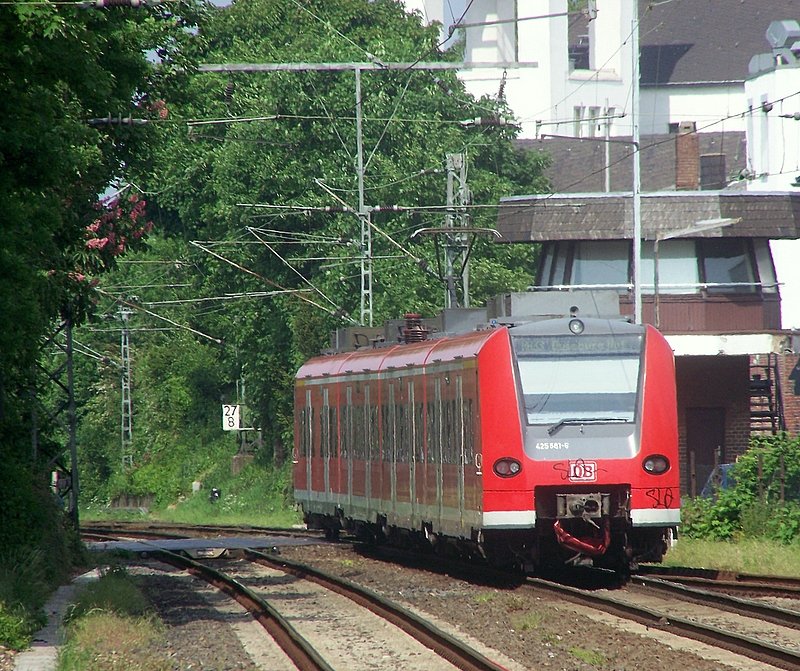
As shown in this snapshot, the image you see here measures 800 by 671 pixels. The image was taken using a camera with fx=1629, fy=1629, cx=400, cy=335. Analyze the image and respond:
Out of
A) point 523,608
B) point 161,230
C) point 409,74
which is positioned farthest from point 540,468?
point 161,230

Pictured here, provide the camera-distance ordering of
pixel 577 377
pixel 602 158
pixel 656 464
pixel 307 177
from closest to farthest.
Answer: pixel 656 464 < pixel 577 377 < pixel 307 177 < pixel 602 158

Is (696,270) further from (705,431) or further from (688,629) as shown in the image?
(688,629)

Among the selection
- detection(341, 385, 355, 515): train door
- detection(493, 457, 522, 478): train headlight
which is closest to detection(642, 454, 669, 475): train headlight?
detection(493, 457, 522, 478): train headlight

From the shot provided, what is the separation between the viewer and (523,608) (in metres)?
16.4

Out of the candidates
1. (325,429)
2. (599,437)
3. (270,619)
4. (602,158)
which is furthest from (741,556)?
(602,158)

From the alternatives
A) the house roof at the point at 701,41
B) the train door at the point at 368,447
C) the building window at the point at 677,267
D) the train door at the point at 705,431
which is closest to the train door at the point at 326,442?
the train door at the point at 368,447

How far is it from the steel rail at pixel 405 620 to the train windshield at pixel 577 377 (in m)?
2.84

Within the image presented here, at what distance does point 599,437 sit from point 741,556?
4.80m

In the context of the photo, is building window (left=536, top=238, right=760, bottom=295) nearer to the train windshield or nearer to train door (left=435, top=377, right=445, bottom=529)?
train door (left=435, top=377, right=445, bottom=529)

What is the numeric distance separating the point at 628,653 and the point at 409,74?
42.9 metres

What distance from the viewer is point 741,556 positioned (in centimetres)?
2211

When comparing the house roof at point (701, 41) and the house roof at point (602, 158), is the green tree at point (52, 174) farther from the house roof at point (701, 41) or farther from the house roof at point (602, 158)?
the house roof at point (701, 41)

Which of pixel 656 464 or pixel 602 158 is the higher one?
pixel 602 158

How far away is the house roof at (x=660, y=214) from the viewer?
38531 millimetres
